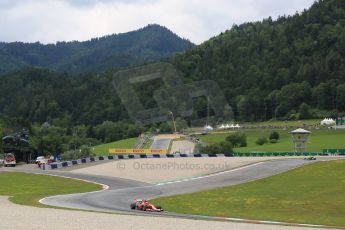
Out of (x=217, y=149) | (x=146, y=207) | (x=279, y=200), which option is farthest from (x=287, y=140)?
(x=146, y=207)

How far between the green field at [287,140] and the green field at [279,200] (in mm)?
54911

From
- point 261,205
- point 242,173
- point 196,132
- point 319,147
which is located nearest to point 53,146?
point 196,132

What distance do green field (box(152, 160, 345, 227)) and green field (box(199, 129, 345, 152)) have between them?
5491 cm

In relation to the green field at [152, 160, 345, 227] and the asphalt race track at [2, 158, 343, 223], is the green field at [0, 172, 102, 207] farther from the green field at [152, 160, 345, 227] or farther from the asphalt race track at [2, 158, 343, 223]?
the green field at [152, 160, 345, 227]

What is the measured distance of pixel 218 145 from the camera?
118 m

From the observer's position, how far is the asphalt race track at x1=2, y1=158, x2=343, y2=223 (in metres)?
47.3

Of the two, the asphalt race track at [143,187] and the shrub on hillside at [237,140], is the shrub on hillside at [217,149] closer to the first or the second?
the shrub on hillside at [237,140]

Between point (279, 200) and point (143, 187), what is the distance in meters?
19.7

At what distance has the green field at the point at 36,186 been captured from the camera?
60.8m

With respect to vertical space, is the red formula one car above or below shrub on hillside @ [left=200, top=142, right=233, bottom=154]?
below

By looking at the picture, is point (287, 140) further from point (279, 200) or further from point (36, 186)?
point (279, 200)

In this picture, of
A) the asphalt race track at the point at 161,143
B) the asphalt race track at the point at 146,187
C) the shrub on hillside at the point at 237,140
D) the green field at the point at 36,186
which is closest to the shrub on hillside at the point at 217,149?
the asphalt race track at the point at 161,143

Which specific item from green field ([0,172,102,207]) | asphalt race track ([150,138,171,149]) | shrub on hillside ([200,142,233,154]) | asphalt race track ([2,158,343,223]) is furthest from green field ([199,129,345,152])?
green field ([0,172,102,207])

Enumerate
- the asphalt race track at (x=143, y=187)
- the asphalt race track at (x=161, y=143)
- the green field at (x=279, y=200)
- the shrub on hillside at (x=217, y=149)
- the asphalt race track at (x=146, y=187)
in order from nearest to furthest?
the green field at (x=279, y=200) → the asphalt race track at (x=143, y=187) → the asphalt race track at (x=146, y=187) → the shrub on hillside at (x=217, y=149) → the asphalt race track at (x=161, y=143)
